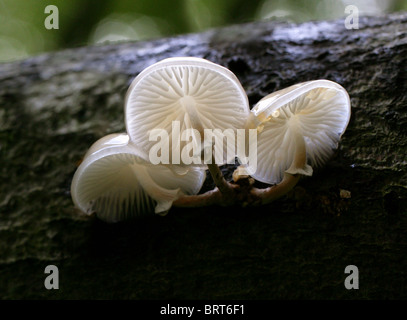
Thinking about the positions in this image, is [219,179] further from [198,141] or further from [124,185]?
[124,185]

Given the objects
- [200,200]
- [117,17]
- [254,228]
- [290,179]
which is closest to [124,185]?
[200,200]

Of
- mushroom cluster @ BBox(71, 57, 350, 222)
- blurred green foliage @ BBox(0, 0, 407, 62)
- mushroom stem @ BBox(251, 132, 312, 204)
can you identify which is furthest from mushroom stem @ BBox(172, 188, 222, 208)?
blurred green foliage @ BBox(0, 0, 407, 62)

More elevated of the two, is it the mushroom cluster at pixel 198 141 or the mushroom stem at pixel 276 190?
the mushroom cluster at pixel 198 141

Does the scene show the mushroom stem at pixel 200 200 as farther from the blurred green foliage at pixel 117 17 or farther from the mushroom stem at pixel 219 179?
the blurred green foliage at pixel 117 17

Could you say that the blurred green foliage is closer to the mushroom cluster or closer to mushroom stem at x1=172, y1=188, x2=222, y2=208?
the mushroom cluster

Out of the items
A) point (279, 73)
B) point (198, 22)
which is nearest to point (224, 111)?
point (279, 73)

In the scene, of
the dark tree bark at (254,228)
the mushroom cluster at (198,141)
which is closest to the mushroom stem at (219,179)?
the mushroom cluster at (198,141)
